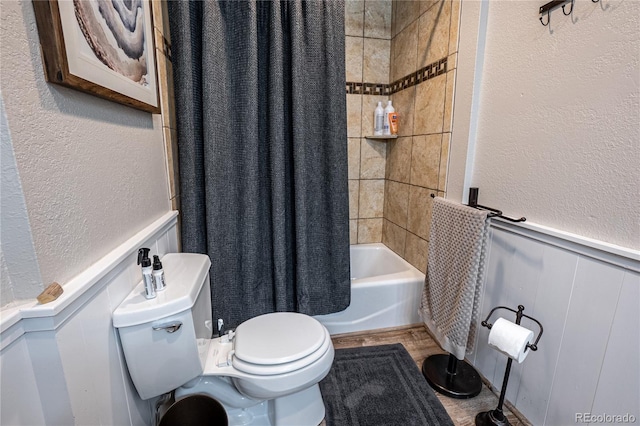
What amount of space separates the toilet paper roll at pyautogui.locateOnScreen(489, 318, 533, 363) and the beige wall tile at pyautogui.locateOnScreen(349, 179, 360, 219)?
1459mm

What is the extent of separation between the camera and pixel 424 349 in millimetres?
1783

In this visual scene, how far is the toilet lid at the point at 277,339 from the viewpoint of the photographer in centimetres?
109

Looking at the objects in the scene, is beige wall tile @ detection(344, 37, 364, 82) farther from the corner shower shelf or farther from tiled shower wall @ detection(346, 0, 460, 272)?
the corner shower shelf

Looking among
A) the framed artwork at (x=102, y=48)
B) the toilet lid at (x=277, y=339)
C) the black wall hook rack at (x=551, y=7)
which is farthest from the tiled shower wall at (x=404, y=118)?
the framed artwork at (x=102, y=48)

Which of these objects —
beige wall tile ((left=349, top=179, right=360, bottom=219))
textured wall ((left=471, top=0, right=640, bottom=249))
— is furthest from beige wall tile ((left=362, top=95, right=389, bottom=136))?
textured wall ((left=471, top=0, right=640, bottom=249))

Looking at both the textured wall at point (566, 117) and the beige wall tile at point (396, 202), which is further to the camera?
the beige wall tile at point (396, 202)

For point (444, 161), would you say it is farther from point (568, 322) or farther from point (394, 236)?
point (568, 322)

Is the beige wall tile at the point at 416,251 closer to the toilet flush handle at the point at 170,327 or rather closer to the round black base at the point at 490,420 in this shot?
the round black base at the point at 490,420

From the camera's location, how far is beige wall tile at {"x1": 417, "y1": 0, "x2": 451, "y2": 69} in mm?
1611

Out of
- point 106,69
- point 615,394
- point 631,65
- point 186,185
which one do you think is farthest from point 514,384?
point 106,69

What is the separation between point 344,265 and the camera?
1.73 metres

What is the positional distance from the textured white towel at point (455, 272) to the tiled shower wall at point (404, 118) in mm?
334

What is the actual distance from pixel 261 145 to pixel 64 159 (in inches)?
38.2

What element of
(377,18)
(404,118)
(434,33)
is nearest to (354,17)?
(377,18)
